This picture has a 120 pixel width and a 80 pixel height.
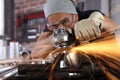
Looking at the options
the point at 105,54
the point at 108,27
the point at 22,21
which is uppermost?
the point at 22,21

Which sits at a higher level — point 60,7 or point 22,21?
point 22,21

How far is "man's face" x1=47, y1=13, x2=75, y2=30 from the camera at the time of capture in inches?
42.0

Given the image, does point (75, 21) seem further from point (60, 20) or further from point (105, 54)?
point (105, 54)

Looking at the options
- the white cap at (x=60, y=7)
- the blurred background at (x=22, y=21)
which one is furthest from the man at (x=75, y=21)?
the blurred background at (x=22, y=21)

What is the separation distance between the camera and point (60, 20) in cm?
108

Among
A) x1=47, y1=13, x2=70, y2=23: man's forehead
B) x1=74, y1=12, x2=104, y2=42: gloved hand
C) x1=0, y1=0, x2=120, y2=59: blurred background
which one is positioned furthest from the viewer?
x1=0, y1=0, x2=120, y2=59: blurred background

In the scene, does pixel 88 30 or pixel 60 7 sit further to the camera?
pixel 60 7

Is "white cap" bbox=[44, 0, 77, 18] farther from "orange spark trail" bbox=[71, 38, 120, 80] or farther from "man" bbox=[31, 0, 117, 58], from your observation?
"orange spark trail" bbox=[71, 38, 120, 80]

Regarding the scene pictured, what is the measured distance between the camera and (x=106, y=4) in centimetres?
179

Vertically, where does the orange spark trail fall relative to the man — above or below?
below

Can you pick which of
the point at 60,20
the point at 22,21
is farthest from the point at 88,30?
the point at 22,21

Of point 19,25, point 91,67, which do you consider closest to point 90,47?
point 91,67

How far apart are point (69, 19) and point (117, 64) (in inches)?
16.2

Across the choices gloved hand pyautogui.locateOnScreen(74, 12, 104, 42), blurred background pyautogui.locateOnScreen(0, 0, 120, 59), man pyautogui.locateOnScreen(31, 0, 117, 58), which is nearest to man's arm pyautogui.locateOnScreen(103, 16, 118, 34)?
man pyautogui.locateOnScreen(31, 0, 117, 58)
